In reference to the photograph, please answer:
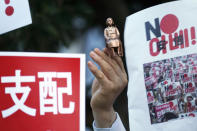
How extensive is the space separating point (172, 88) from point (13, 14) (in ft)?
1.92

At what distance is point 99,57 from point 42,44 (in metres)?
1.73

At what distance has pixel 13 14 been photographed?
5.62ft

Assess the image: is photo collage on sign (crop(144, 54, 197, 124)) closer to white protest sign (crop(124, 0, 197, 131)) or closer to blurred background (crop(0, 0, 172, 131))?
white protest sign (crop(124, 0, 197, 131))

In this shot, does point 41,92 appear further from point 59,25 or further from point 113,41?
point 59,25

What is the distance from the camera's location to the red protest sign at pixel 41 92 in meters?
1.69

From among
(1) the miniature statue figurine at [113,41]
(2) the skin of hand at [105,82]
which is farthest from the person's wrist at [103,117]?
(1) the miniature statue figurine at [113,41]

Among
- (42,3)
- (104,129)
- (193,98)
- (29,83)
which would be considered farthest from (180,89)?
(42,3)

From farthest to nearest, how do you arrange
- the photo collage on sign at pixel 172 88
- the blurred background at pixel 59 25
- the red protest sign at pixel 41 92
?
1. the blurred background at pixel 59 25
2. the red protest sign at pixel 41 92
3. the photo collage on sign at pixel 172 88

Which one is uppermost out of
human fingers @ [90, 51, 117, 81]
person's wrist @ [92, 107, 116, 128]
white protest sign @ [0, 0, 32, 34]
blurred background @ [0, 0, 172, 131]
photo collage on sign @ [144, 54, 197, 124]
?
blurred background @ [0, 0, 172, 131]

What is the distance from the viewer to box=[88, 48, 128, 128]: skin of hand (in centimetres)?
156

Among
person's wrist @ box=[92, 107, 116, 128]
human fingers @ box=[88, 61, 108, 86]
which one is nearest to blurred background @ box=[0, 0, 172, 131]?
person's wrist @ box=[92, 107, 116, 128]

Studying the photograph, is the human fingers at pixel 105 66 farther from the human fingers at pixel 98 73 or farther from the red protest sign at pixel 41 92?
the red protest sign at pixel 41 92

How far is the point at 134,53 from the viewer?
1.58 metres

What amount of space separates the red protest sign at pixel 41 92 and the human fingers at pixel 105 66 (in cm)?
23
